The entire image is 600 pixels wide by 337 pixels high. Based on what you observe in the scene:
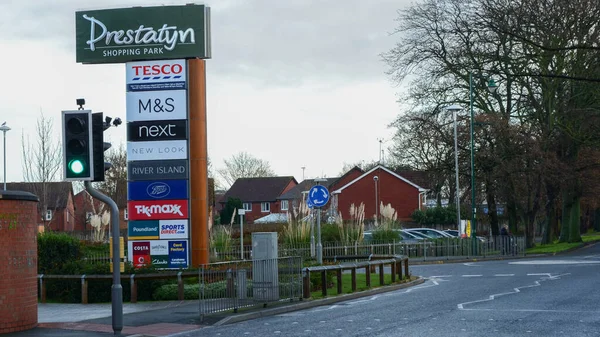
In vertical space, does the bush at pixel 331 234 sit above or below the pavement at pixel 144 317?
above

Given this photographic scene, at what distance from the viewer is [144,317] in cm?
1752

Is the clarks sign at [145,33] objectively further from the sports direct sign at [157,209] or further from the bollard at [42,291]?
the bollard at [42,291]

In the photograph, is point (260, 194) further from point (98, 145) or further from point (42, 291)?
point (98, 145)

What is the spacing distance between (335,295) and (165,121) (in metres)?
7.58

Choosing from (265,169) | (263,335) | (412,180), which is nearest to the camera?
(263,335)

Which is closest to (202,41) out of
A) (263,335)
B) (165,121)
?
(165,121)

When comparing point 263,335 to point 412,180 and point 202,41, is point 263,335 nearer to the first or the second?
point 202,41

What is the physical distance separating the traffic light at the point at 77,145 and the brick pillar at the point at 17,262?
1713mm

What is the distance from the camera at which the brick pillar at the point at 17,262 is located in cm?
1509

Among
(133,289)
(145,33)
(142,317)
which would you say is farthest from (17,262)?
(145,33)

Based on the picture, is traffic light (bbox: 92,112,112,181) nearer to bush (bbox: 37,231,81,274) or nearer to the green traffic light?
the green traffic light

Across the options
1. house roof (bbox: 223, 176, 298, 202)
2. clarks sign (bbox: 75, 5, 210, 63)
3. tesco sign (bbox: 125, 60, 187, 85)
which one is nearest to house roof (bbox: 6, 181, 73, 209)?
clarks sign (bbox: 75, 5, 210, 63)

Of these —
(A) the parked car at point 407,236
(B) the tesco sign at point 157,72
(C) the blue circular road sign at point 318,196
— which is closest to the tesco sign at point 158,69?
(B) the tesco sign at point 157,72

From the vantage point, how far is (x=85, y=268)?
23047mm
